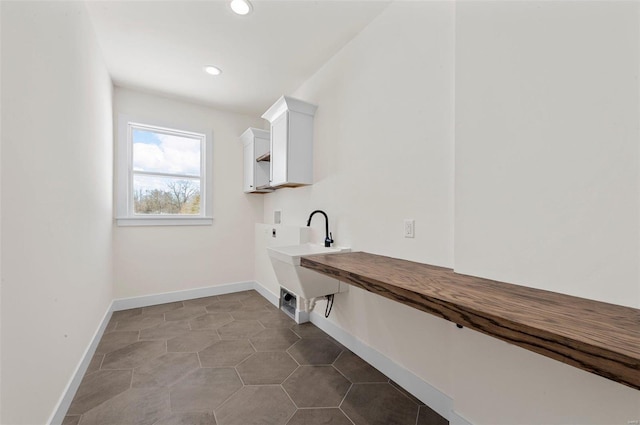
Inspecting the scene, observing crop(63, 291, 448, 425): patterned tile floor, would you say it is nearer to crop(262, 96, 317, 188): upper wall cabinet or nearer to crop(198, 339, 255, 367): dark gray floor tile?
crop(198, 339, 255, 367): dark gray floor tile

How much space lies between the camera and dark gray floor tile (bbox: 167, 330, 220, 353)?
2275mm

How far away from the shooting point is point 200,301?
3.46m

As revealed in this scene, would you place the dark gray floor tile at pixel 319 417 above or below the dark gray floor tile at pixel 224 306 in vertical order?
above

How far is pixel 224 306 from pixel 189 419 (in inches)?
71.8

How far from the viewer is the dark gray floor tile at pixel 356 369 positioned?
1.87 metres

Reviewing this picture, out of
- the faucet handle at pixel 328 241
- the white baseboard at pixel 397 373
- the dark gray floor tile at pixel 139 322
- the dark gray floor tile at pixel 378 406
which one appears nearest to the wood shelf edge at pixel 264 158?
the faucet handle at pixel 328 241

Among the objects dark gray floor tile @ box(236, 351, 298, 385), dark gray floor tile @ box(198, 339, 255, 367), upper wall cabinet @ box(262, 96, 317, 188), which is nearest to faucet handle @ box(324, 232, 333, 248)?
upper wall cabinet @ box(262, 96, 317, 188)

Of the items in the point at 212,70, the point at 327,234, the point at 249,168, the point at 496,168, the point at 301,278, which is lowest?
the point at 301,278

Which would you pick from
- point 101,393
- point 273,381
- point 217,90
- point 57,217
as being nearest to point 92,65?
point 217,90

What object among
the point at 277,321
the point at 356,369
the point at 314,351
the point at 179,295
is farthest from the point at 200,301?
the point at 356,369

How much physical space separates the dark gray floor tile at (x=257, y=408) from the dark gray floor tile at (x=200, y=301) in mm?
→ 1852

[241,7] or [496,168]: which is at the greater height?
[241,7]

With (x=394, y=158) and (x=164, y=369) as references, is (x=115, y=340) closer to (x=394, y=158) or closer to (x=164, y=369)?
(x=164, y=369)

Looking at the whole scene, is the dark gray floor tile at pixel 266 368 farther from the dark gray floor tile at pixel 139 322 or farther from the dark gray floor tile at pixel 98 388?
the dark gray floor tile at pixel 139 322
